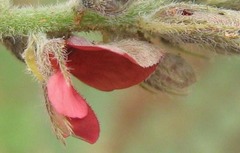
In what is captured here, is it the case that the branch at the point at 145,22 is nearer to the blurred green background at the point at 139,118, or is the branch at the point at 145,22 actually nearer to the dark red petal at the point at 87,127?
the dark red petal at the point at 87,127

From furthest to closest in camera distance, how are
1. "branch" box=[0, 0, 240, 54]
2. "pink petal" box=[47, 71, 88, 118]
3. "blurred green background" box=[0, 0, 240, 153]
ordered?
"blurred green background" box=[0, 0, 240, 153], "branch" box=[0, 0, 240, 54], "pink petal" box=[47, 71, 88, 118]

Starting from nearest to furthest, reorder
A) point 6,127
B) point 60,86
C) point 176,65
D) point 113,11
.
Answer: point 60,86 → point 113,11 → point 176,65 → point 6,127

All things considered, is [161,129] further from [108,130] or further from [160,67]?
[160,67]

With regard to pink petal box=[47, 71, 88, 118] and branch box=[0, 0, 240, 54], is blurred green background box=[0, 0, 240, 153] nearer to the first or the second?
branch box=[0, 0, 240, 54]

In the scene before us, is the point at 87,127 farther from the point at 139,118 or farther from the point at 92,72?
the point at 139,118

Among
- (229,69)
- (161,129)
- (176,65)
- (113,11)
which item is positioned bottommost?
(161,129)

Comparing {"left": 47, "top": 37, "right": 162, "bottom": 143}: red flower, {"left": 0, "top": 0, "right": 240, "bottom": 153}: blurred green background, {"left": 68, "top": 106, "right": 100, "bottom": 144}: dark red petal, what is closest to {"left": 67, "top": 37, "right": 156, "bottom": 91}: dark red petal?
{"left": 47, "top": 37, "right": 162, "bottom": 143}: red flower

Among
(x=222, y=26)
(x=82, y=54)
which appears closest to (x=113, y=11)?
(x=82, y=54)
